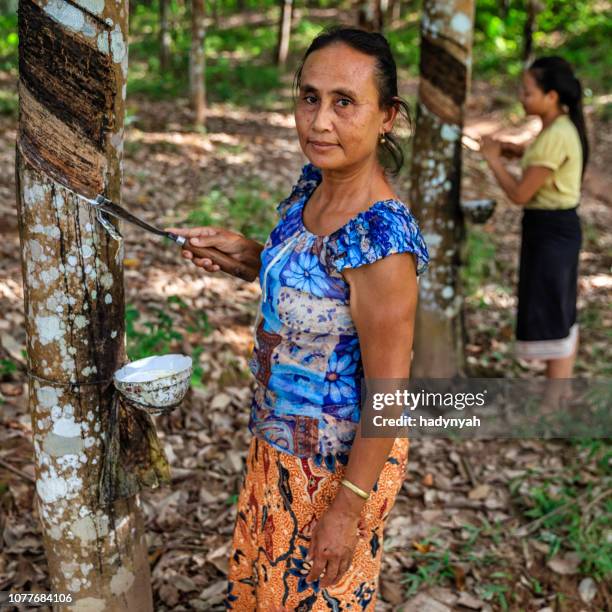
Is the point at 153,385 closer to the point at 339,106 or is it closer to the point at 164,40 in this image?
the point at 339,106

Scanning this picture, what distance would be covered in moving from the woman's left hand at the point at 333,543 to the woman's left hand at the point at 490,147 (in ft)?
8.72

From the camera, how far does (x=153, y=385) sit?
170cm

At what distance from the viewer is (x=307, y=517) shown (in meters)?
1.83

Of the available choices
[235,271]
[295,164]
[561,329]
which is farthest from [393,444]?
[295,164]

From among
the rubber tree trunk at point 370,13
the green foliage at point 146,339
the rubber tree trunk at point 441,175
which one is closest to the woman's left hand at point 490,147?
the rubber tree trunk at point 441,175

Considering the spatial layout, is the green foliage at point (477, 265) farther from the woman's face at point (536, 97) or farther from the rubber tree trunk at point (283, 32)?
the rubber tree trunk at point (283, 32)

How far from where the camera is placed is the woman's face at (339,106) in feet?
5.44

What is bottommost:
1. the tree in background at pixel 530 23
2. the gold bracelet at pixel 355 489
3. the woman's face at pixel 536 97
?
the gold bracelet at pixel 355 489

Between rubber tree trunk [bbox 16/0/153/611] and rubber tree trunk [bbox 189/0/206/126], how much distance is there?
7.24m

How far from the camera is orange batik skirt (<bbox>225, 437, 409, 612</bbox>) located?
182 centimetres

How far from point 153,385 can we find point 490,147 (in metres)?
2.77

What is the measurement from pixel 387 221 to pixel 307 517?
82 cm

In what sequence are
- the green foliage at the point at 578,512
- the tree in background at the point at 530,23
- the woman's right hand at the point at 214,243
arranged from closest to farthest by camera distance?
the woman's right hand at the point at 214,243, the green foliage at the point at 578,512, the tree in background at the point at 530,23

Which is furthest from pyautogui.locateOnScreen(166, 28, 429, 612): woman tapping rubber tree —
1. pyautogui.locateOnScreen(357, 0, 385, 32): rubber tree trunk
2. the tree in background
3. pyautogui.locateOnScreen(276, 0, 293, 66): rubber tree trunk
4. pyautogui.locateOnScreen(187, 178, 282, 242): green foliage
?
pyautogui.locateOnScreen(276, 0, 293, 66): rubber tree trunk
